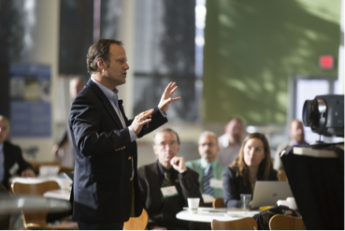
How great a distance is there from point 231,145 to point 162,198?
109 inches

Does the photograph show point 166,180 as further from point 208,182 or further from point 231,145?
point 231,145

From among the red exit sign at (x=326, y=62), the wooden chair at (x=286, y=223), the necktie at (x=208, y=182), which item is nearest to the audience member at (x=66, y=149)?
the necktie at (x=208, y=182)

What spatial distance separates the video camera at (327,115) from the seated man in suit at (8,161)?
14.7 ft

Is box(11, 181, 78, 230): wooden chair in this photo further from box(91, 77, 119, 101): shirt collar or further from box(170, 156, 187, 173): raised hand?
box(91, 77, 119, 101): shirt collar

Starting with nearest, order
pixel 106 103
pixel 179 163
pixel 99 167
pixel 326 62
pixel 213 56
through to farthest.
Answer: pixel 99 167
pixel 106 103
pixel 179 163
pixel 326 62
pixel 213 56

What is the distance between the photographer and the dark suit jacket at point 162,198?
4.26 m

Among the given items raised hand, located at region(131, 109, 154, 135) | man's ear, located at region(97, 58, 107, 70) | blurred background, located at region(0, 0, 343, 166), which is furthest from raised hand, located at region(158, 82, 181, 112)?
blurred background, located at region(0, 0, 343, 166)

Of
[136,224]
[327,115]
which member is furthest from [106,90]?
[136,224]

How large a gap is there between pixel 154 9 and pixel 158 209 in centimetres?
638

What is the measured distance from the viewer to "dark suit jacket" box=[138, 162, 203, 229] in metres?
4.26

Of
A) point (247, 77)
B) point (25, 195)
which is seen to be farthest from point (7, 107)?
point (247, 77)

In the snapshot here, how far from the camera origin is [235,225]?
3139 mm

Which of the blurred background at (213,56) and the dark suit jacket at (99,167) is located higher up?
the blurred background at (213,56)

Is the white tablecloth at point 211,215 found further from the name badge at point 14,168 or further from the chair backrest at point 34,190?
the name badge at point 14,168
